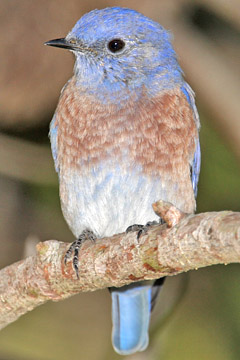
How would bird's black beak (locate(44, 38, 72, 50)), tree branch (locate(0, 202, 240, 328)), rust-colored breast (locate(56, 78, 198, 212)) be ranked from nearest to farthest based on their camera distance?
1. tree branch (locate(0, 202, 240, 328))
2. rust-colored breast (locate(56, 78, 198, 212))
3. bird's black beak (locate(44, 38, 72, 50))

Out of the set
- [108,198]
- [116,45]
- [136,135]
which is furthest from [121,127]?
[116,45]

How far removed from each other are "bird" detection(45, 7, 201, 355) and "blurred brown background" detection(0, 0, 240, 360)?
505 mm

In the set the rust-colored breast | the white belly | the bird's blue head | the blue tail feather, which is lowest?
the blue tail feather

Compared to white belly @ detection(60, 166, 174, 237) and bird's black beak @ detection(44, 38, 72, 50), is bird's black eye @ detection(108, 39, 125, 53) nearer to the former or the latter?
bird's black beak @ detection(44, 38, 72, 50)

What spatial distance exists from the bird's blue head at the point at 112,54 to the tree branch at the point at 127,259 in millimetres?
1262

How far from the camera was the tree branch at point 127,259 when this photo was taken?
2989mm

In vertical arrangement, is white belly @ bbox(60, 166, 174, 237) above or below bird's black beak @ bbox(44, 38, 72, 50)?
below

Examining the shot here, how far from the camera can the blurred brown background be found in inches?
221

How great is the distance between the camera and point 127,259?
3562 millimetres

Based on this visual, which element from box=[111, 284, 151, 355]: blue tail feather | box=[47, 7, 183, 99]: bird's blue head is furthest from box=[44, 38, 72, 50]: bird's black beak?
box=[111, 284, 151, 355]: blue tail feather

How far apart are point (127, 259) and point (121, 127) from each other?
123cm

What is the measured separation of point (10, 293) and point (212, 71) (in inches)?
88.2

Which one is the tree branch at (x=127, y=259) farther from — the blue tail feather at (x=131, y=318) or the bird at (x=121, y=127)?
the blue tail feather at (x=131, y=318)

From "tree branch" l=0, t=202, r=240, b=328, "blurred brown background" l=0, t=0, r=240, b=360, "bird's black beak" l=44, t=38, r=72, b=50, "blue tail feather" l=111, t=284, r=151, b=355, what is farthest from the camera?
"blurred brown background" l=0, t=0, r=240, b=360
